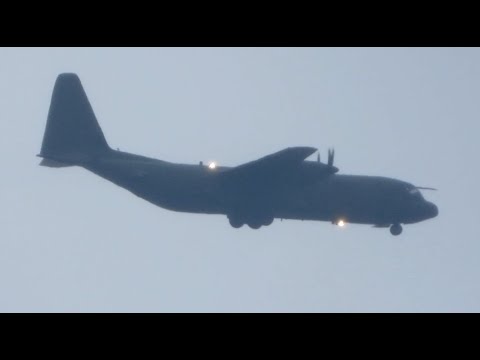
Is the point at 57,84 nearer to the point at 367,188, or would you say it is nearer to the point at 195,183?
the point at 195,183

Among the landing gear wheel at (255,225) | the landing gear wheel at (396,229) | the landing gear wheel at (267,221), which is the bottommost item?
the landing gear wheel at (255,225)

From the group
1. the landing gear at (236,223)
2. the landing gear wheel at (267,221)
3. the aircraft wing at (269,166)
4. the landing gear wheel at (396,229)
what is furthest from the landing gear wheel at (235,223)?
the landing gear wheel at (396,229)

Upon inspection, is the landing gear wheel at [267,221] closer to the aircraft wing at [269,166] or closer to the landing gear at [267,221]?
the landing gear at [267,221]

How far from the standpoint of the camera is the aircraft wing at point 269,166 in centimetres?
3600

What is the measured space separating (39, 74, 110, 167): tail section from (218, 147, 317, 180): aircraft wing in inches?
222

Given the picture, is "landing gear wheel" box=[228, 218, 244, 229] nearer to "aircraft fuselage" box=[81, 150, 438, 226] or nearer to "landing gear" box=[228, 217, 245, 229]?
"landing gear" box=[228, 217, 245, 229]

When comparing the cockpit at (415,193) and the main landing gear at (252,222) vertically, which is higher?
the cockpit at (415,193)

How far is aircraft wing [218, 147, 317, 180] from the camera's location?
36.0 m

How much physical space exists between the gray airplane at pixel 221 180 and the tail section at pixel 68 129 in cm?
4

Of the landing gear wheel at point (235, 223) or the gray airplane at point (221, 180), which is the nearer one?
the gray airplane at point (221, 180)

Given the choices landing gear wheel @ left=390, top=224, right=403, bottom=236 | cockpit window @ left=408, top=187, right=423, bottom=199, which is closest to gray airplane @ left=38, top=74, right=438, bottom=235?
landing gear wheel @ left=390, top=224, right=403, bottom=236

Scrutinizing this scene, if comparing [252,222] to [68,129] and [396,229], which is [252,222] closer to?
[396,229]
